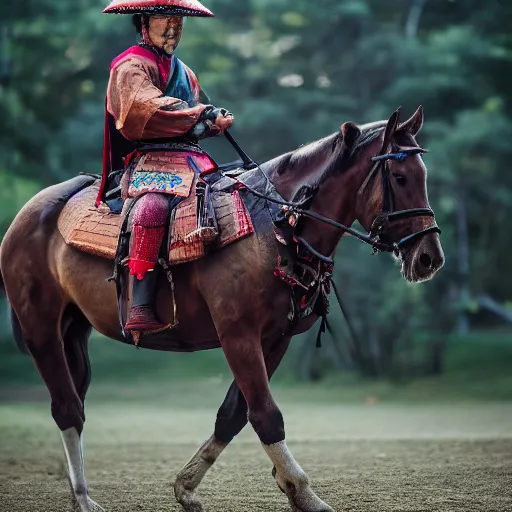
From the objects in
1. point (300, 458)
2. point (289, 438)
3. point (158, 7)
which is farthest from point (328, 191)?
point (289, 438)

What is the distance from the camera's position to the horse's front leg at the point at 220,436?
17.3 ft

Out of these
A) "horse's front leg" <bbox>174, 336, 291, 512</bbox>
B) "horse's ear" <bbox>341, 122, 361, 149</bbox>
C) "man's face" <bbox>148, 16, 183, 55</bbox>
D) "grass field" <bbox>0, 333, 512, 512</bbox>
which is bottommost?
"grass field" <bbox>0, 333, 512, 512</bbox>

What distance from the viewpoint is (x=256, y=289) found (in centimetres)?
482

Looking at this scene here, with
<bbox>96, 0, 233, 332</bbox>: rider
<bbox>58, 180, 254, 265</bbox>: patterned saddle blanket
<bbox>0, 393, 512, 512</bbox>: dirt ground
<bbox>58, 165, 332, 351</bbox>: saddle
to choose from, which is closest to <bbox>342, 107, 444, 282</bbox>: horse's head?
<bbox>58, 165, 332, 351</bbox>: saddle

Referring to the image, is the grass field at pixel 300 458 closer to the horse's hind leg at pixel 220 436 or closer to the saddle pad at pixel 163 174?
the horse's hind leg at pixel 220 436

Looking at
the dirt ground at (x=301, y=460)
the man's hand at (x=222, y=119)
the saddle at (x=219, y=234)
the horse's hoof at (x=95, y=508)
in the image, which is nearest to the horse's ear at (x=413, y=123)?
the saddle at (x=219, y=234)

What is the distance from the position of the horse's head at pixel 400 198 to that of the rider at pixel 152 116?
75 cm

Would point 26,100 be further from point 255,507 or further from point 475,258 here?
point 255,507

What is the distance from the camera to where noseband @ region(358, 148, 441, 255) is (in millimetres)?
4734

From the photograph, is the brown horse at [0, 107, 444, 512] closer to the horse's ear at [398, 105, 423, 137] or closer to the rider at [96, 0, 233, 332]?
the horse's ear at [398, 105, 423, 137]

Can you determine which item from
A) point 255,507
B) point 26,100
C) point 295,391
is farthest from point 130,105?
point 26,100

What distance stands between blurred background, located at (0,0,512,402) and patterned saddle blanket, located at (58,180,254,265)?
1144 cm

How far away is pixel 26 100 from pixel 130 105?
1350 cm

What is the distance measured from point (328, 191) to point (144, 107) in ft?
3.09
